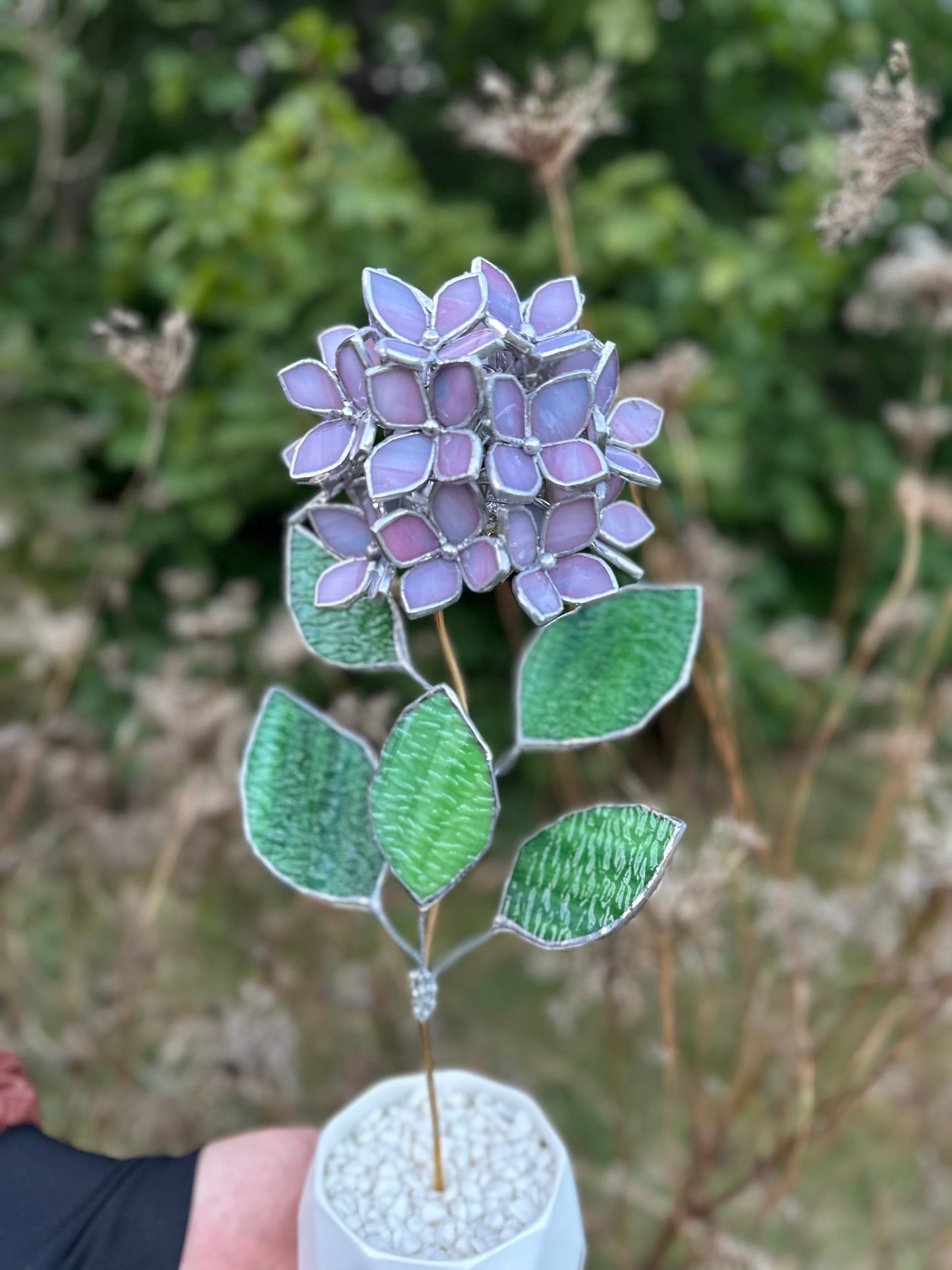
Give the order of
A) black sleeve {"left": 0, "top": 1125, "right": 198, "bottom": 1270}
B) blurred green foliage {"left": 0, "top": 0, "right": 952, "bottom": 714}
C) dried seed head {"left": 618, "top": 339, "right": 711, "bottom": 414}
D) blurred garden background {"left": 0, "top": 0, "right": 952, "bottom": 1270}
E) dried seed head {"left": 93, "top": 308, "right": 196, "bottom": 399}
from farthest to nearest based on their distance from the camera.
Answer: blurred green foliage {"left": 0, "top": 0, "right": 952, "bottom": 714} < blurred garden background {"left": 0, "top": 0, "right": 952, "bottom": 1270} < dried seed head {"left": 618, "top": 339, "right": 711, "bottom": 414} < dried seed head {"left": 93, "top": 308, "right": 196, "bottom": 399} < black sleeve {"left": 0, "top": 1125, "right": 198, "bottom": 1270}

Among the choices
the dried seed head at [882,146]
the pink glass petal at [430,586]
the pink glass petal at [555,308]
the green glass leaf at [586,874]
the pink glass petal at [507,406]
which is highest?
the dried seed head at [882,146]

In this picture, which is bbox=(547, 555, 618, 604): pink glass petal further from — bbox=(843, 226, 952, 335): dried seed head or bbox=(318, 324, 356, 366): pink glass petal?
bbox=(843, 226, 952, 335): dried seed head

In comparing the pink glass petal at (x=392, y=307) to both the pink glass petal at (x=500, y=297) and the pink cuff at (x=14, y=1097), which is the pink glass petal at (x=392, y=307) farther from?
the pink cuff at (x=14, y=1097)

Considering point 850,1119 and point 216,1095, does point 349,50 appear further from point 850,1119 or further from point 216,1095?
point 850,1119

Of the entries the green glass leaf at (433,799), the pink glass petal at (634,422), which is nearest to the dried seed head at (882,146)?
the pink glass petal at (634,422)

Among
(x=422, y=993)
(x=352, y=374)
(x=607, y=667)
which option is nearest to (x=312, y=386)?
(x=352, y=374)

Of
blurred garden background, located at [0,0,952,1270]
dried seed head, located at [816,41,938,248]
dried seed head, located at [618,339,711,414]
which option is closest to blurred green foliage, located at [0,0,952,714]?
blurred garden background, located at [0,0,952,1270]

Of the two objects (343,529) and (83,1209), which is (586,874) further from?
(83,1209)

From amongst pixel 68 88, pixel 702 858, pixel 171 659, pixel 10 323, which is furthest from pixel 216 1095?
pixel 68 88
